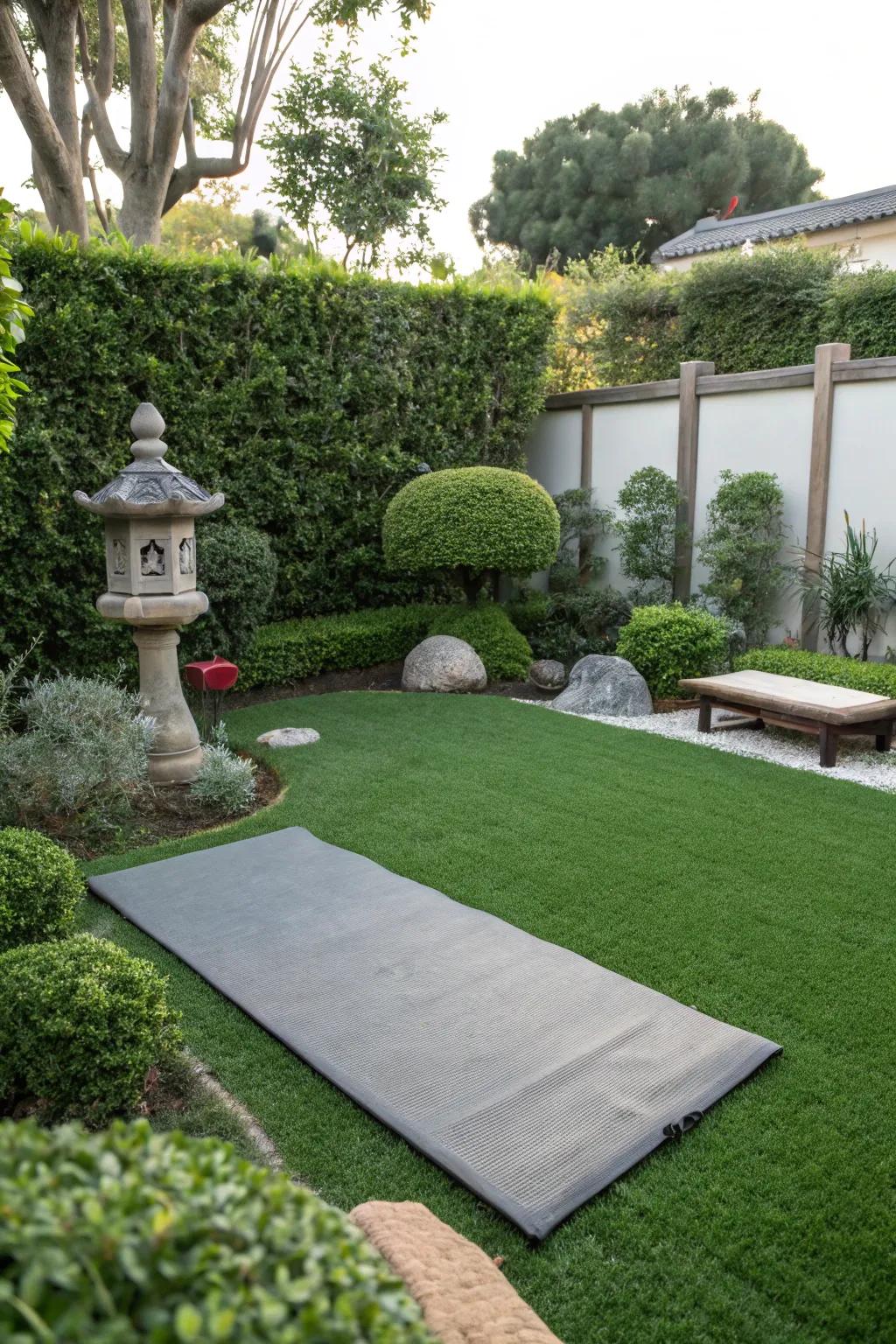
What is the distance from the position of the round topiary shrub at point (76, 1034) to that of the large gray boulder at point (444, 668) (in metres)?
5.38

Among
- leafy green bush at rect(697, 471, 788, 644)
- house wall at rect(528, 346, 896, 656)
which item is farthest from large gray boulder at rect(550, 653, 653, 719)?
house wall at rect(528, 346, 896, 656)

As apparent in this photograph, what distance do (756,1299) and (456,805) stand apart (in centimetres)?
317

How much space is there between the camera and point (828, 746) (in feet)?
18.3

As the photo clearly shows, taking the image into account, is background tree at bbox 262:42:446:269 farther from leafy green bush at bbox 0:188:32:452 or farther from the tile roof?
leafy green bush at bbox 0:188:32:452

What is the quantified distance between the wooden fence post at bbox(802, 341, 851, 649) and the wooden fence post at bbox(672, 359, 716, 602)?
1.14 m

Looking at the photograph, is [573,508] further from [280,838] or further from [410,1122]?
A: [410,1122]

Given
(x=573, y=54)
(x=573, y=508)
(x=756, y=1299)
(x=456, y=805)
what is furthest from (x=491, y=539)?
(x=573, y=54)

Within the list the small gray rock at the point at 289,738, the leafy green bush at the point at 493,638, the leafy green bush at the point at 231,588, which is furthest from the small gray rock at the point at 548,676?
the leafy green bush at the point at 231,588

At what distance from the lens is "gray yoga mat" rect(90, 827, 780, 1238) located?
2.42 metres

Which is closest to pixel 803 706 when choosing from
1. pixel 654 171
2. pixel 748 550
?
pixel 748 550

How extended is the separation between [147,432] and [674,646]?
13.3 ft

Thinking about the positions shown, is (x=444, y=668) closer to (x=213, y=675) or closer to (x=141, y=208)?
(x=213, y=675)

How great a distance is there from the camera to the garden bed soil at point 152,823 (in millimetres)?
4641

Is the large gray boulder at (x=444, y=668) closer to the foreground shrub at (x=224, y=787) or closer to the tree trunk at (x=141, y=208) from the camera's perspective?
the foreground shrub at (x=224, y=787)
